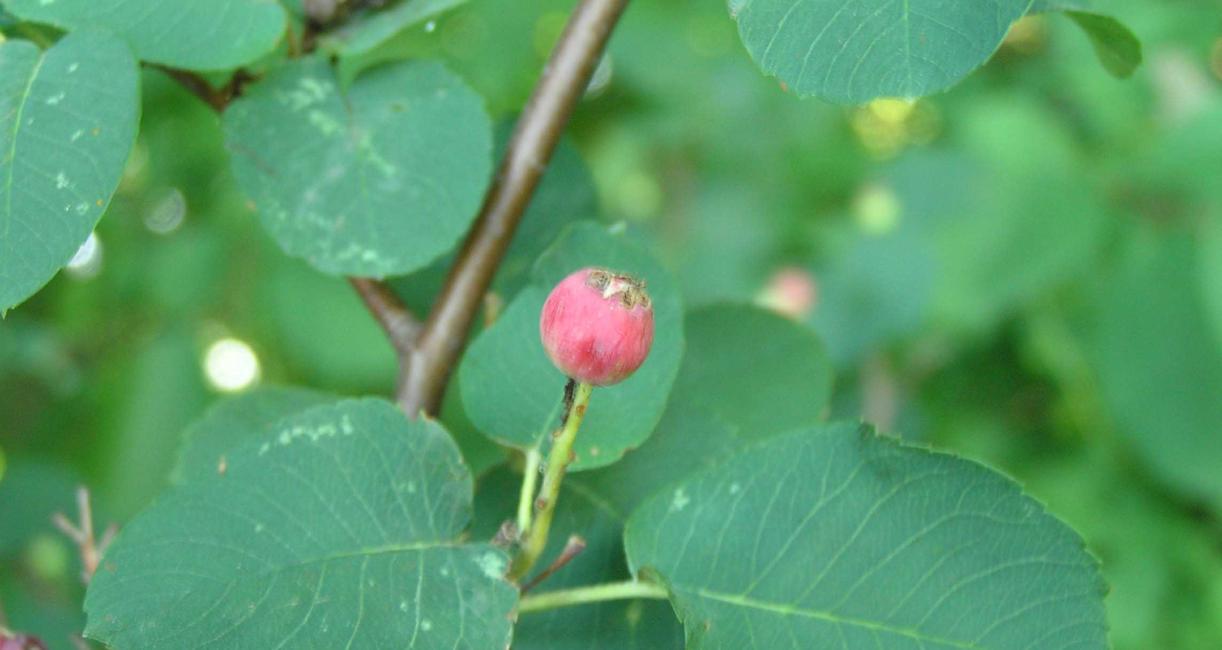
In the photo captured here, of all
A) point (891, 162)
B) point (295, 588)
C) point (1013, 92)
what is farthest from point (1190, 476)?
point (295, 588)

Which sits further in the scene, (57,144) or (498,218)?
(498,218)

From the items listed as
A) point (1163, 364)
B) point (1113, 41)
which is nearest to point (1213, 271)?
point (1163, 364)

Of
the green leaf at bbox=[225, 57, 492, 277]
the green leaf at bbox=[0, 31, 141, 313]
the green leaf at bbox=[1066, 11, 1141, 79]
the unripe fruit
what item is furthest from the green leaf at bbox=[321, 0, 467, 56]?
the green leaf at bbox=[1066, 11, 1141, 79]

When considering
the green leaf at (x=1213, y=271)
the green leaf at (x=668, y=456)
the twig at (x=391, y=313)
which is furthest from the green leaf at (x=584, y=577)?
the green leaf at (x=1213, y=271)

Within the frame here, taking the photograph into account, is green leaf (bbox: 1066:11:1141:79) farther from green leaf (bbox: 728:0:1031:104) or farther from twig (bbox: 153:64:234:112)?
twig (bbox: 153:64:234:112)

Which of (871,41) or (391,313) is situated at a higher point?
(871,41)

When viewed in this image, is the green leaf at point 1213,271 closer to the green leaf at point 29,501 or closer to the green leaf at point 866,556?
the green leaf at point 866,556

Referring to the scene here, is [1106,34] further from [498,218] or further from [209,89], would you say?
[209,89]

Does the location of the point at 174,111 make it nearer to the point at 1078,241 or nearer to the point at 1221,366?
the point at 1078,241
